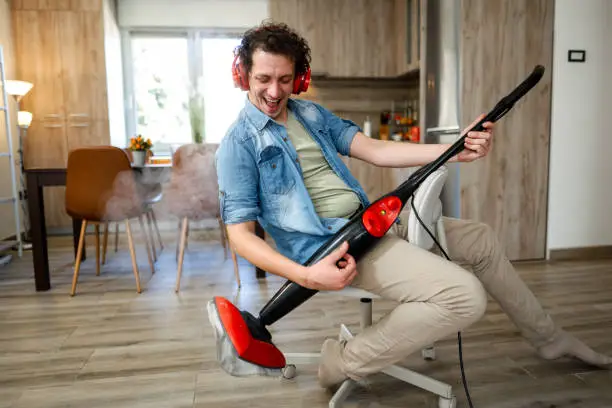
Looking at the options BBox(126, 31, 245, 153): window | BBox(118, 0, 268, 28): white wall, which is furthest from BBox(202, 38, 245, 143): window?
BBox(118, 0, 268, 28): white wall

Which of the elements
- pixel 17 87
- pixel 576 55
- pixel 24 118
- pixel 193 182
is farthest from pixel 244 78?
pixel 24 118

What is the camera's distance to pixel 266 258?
1089mm

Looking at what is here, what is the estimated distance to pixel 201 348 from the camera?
5.70ft

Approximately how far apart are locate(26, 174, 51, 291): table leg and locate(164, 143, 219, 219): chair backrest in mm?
685

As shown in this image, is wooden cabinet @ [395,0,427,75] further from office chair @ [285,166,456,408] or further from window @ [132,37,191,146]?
office chair @ [285,166,456,408]

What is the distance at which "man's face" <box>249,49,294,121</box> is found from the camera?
1.13 meters

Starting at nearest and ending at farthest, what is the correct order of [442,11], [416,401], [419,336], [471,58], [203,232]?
1. [419,336]
2. [416,401]
3. [471,58]
4. [442,11]
5. [203,232]

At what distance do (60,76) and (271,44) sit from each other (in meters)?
3.76

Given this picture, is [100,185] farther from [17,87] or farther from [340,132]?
[17,87]

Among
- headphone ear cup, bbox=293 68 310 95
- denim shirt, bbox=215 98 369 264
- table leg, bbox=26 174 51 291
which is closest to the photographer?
denim shirt, bbox=215 98 369 264

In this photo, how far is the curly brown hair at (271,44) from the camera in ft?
3.72

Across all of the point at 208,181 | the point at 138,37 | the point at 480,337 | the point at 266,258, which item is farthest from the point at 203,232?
the point at 266,258

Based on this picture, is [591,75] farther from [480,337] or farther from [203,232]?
[203,232]

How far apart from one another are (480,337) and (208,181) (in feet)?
5.44
